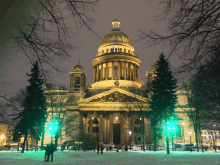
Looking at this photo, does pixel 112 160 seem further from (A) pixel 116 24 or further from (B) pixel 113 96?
(A) pixel 116 24

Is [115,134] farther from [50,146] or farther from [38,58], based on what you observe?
[38,58]

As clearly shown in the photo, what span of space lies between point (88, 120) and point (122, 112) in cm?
969

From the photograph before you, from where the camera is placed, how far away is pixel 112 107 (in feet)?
200

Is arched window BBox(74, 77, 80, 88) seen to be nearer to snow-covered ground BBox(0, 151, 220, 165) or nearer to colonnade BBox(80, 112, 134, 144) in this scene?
colonnade BBox(80, 112, 134, 144)

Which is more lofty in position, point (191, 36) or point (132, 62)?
point (132, 62)

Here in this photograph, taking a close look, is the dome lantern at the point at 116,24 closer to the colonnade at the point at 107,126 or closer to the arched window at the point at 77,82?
the arched window at the point at 77,82

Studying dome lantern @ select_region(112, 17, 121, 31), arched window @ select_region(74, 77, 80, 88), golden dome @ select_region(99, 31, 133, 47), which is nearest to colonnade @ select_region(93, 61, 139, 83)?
golden dome @ select_region(99, 31, 133, 47)

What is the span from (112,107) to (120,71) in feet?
82.2

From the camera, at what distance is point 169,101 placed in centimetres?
3625

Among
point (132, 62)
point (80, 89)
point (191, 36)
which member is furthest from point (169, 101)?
point (132, 62)

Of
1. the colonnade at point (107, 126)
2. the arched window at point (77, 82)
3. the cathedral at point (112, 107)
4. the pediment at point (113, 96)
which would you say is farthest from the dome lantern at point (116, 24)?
the colonnade at point (107, 126)

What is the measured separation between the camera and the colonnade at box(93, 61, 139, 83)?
3263 inches

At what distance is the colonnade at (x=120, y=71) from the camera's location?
82875mm

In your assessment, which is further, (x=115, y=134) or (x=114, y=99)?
(x=115, y=134)
